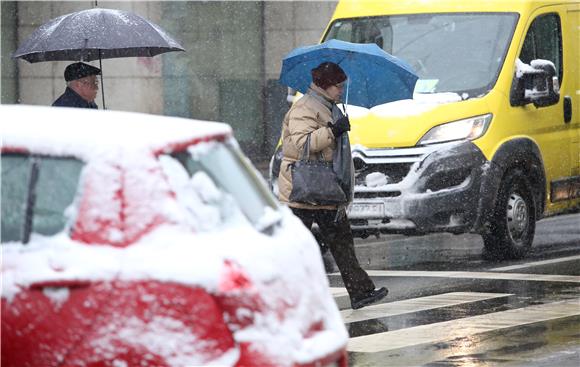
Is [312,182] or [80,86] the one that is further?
[80,86]

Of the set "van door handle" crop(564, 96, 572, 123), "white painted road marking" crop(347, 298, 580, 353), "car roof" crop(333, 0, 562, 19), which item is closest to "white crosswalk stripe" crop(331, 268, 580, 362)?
"white painted road marking" crop(347, 298, 580, 353)

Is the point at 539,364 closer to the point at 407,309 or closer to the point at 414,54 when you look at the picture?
the point at 407,309

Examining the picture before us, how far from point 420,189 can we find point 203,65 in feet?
35.8

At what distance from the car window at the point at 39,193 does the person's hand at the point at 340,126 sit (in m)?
5.21

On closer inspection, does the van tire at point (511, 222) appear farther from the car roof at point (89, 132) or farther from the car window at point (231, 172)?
the car roof at point (89, 132)

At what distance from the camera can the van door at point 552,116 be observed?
14.4 meters

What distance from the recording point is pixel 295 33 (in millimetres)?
24625

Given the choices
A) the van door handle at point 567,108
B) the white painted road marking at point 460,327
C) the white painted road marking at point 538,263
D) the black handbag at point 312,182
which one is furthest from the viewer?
the van door handle at point 567,108

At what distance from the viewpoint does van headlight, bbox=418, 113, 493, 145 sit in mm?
13523

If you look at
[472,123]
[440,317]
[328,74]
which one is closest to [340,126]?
[328,74]

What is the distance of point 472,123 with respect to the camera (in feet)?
45.0

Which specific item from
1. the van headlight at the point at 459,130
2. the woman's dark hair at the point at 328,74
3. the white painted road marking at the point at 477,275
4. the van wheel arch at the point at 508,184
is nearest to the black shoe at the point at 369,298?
the woman's dark hair at the point at 328,74

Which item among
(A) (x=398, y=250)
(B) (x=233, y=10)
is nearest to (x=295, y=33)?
(B) (x=233, y=10)

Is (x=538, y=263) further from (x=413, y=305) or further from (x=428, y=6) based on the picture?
Result: (x=413, y=305)
